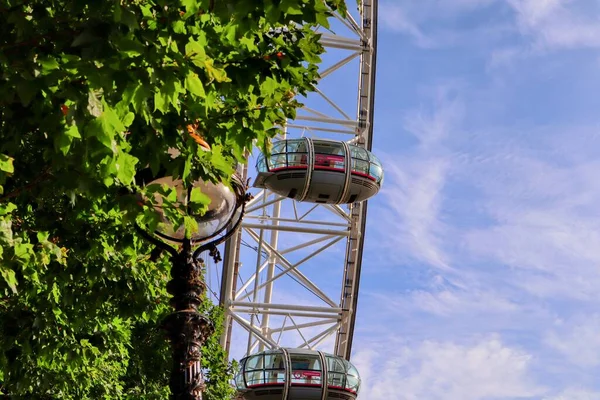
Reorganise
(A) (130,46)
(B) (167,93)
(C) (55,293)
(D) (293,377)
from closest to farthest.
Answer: (A) (130,46) → (B) (167,93) → (C) (55,293) → (D) (293,377)

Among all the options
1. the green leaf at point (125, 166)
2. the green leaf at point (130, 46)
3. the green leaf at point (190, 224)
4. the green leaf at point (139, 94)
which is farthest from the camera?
the green leaf at point (190, 224)

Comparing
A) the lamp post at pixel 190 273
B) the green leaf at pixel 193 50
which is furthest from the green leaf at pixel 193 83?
the lamp post at pixel 190 273

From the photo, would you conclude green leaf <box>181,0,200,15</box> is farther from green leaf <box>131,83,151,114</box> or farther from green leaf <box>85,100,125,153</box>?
green leaf <box>85,100,125,153</box>

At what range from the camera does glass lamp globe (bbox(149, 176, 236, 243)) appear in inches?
257

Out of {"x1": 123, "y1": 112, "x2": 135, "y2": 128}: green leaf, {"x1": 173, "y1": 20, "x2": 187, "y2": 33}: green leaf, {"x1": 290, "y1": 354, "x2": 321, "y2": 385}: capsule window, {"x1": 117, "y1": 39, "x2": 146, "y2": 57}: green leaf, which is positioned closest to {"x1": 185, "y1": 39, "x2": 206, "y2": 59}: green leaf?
{"x1": 117, "y1": 39, "x2": 146, "y2": 57}: green leaf

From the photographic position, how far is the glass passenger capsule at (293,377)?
2894cm

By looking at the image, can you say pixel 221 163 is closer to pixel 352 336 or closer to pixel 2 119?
pixel 2 119

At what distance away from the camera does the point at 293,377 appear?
29031 mm

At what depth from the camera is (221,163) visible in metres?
6.61

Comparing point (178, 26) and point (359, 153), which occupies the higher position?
point (359, 153)

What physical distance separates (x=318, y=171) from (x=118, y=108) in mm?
22517

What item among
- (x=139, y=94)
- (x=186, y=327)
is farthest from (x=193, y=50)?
(x=186, y=327)

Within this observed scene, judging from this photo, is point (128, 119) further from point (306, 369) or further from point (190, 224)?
point (306, 369)

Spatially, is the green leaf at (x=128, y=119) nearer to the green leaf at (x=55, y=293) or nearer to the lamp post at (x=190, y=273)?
the lamp post at (x=190, y=273)
